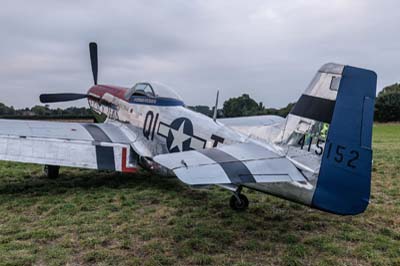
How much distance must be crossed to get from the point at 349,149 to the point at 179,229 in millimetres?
2206

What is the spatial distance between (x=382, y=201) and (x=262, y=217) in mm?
2290

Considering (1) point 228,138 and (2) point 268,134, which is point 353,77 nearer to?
(2) point 268,134

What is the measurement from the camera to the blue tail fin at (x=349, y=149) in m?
3.59

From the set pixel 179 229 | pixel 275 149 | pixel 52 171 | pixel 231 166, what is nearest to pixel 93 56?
pixel 52 171

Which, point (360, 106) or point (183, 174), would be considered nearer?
point (183, 174)

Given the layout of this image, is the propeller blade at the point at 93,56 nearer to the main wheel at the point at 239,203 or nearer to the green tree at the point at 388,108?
the main wheel at the point at 239,203

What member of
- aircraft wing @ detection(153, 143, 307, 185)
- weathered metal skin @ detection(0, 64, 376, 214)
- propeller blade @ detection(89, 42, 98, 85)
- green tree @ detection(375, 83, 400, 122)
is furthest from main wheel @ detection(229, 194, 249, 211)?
green tree @ detection(375, 83, 400, 122)

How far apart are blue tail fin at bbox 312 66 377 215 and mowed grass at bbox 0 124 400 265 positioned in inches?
24.0

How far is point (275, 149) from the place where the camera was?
14.3 feet

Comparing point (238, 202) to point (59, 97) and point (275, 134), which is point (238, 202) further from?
point (59, 97)

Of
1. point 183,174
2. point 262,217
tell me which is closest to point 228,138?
point 262,217

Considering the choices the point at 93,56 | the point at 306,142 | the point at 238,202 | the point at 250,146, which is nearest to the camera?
the point at 306,142

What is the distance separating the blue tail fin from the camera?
3.59m

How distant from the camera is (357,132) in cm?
364
